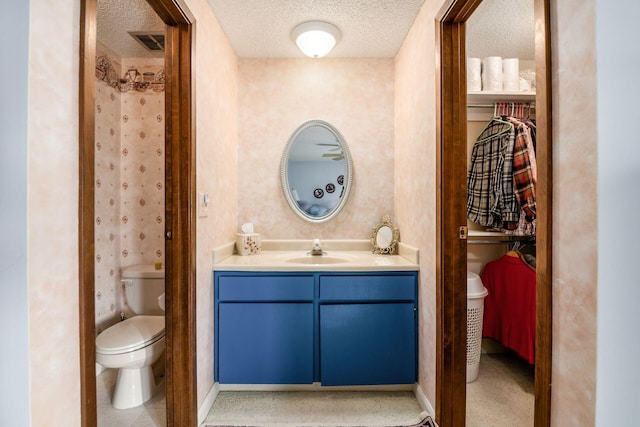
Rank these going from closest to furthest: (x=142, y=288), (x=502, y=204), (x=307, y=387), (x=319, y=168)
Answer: (x=307, y=387) → (x=502, y=204) → (x=142, y=288) → (x=319, y=168)

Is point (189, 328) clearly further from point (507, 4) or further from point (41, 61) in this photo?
point (507, 4)

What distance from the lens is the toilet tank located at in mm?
2344

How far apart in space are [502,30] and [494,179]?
0.94 m

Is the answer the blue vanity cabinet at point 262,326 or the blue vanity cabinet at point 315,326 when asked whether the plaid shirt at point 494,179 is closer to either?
the blue vanity cabinet at point 315,326

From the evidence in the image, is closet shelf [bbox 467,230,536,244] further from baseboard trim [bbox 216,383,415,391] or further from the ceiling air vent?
the ceiling air vent

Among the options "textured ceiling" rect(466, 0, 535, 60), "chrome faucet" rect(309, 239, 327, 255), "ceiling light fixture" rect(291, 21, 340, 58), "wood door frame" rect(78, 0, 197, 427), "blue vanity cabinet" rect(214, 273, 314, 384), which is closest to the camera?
"wood door frame" rect(78, 0, 197, 427)

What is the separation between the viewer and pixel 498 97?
2238 mm

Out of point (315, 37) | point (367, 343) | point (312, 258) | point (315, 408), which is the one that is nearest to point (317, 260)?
point (312, 258)

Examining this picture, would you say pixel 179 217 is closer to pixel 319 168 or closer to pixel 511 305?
pixel 319 168

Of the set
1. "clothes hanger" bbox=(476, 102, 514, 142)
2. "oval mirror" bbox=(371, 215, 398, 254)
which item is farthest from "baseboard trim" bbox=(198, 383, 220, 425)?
"clothes hanger" bbox=(476, 102, 514, 142)

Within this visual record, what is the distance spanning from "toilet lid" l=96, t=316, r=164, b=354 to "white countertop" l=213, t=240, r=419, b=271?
0.53 metres

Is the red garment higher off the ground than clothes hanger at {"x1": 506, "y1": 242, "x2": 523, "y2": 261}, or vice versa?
clothes hanger at {"x1": 506, "y1": 242, "x2": 523, "y2": 261}

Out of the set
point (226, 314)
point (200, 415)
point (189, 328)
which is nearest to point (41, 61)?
point (189, 328)

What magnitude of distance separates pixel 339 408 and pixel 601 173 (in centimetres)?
183
